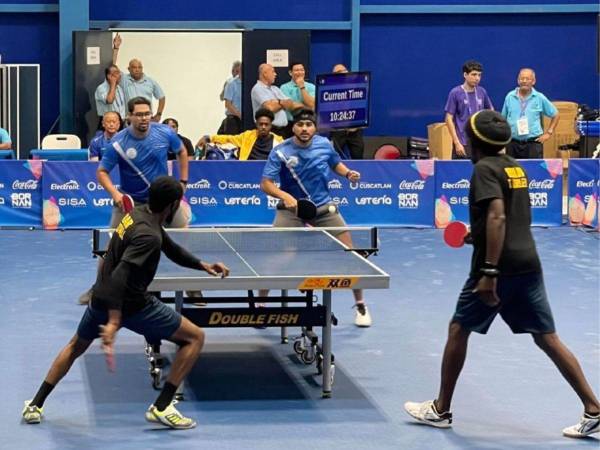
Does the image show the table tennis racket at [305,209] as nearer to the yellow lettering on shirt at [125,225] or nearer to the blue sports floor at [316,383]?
the blue sports floor at [316,383]

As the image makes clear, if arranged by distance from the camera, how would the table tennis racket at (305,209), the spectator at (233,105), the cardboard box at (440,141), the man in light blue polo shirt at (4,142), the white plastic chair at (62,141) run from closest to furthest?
the table tennis racket at (305,209) → the man in light blue polo shirt at (4,142) → the white plastic chair at (62,141) → the spectator at (233,105) → the cardboard box at (440,141)

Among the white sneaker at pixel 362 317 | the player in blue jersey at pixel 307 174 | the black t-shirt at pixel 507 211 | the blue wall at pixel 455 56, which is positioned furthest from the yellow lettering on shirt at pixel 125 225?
the blue wall at pixel 455 56

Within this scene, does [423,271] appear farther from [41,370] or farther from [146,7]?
[146,7]

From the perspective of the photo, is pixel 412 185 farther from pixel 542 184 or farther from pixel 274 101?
pixel 274 101

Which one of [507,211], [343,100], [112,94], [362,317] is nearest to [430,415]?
[507,211]

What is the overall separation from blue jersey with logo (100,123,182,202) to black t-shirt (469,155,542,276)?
3.97 meters

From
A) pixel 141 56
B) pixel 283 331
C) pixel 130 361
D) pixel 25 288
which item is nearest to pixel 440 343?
pixel 283 331

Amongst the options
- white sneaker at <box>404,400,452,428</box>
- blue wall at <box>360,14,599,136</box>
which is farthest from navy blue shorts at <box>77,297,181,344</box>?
blue wall at <box>360,14,599,136</box>

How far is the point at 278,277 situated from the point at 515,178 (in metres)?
1.58

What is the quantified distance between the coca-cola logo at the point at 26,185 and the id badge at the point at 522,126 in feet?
20.7

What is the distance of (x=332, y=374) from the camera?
8.21 metres

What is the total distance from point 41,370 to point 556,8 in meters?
15.3

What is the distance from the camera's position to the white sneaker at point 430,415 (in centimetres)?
729

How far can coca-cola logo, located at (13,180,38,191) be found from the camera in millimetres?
15516
